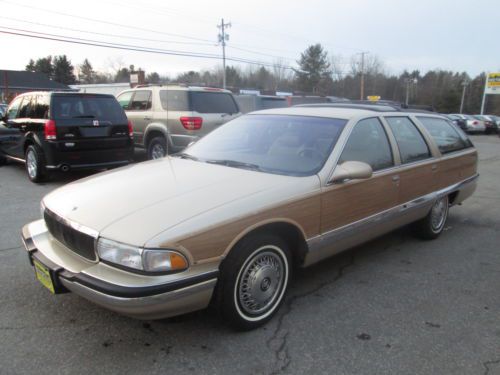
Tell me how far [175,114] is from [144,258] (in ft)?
22.6

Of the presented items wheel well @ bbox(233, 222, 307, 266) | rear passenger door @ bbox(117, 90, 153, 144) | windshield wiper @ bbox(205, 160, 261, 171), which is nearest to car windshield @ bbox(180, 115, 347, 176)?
windshield wiper @ bbox(205, 160, 261, 171)

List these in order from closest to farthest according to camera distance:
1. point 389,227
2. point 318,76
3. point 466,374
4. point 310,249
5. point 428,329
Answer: point 466,374 < point 428,329 < point 310,249 < point 389,227 < point 318,76

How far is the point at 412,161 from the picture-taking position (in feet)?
14.1

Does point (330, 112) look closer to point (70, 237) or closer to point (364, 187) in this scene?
point (364, 187)

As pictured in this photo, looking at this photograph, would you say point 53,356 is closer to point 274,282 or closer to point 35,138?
point 274,282

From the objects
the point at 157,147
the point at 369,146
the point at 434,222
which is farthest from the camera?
the point at 157,147

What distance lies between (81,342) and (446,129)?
4.73m

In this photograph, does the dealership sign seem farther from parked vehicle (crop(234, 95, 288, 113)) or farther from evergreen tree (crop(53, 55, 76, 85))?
evergreen tree (crop(53, 55, 76, 85))

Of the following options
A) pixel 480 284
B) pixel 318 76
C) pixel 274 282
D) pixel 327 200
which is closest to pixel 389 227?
pixel 480 284

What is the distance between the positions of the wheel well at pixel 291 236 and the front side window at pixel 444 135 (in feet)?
8.44

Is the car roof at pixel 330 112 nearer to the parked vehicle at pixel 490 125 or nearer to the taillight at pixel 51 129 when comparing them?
the taillight at pixel 51 129

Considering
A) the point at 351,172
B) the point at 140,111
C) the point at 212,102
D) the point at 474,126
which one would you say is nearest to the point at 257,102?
the point at 212,102

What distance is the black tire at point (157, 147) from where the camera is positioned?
9.25m

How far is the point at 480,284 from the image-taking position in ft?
12.4
